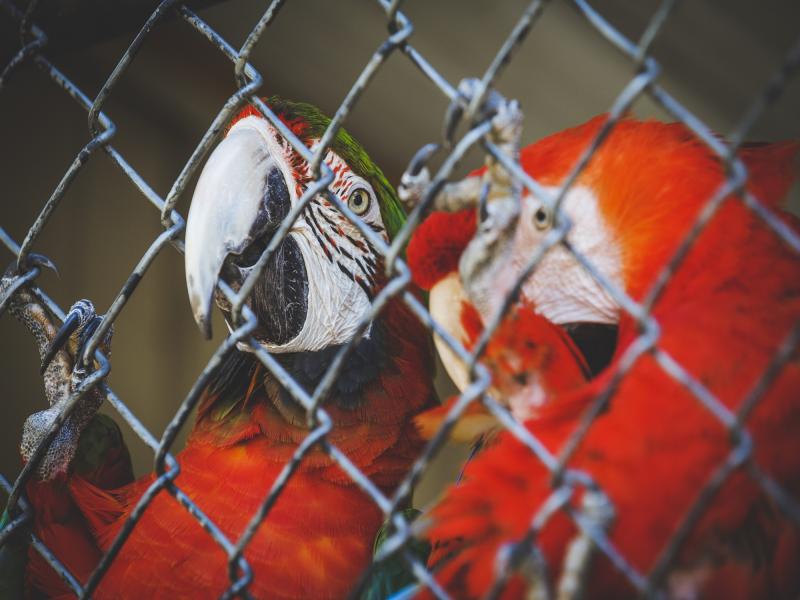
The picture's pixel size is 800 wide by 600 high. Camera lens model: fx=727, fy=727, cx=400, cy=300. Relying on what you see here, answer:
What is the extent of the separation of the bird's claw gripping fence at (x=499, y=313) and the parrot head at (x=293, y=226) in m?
0.26

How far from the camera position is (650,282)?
76 centimetres

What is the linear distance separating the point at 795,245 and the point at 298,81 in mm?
1683

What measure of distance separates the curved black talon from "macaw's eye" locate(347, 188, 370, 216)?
1.44 feet

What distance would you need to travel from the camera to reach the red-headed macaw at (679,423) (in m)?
0.57

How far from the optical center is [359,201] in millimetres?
1226

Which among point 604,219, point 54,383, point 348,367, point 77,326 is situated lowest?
point 54,383

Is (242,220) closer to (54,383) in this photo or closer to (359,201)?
(359,201)

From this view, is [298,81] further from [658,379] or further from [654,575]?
[654,575]

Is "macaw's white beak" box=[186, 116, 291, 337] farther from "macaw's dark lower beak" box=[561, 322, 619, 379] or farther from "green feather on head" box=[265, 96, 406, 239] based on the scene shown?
"macaw's dark lower beak" box=[561, 322, 619, 379]

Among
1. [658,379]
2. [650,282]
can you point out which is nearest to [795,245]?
[658,379]

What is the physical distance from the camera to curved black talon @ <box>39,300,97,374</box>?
93 cm

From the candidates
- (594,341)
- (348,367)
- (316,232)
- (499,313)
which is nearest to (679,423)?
(499,313)

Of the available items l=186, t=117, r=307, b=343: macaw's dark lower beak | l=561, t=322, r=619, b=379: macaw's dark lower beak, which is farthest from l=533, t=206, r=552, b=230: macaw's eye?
l=186, t=117, r=307, b=343: macaw's dark lower beak

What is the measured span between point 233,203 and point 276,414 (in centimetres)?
33
